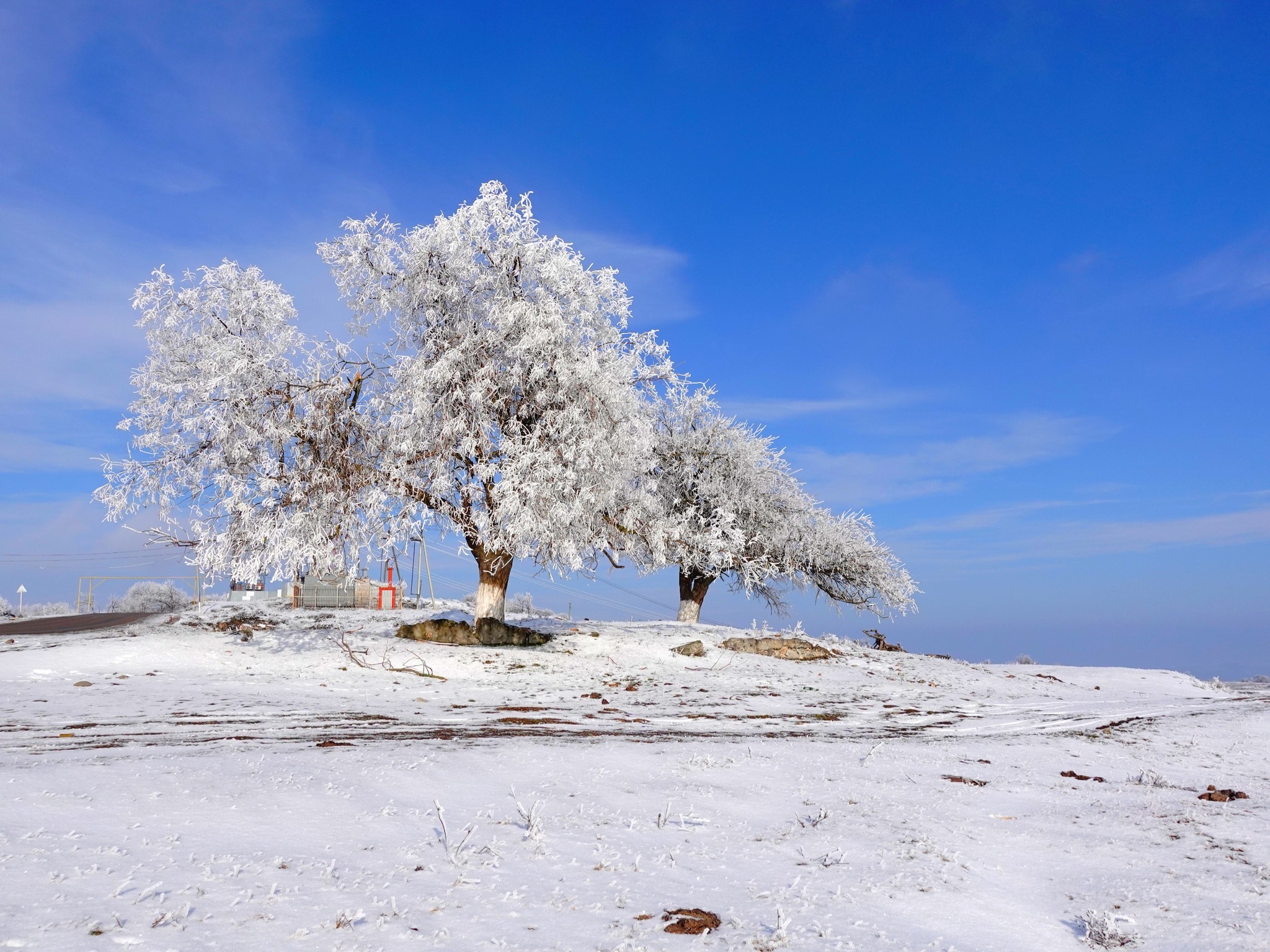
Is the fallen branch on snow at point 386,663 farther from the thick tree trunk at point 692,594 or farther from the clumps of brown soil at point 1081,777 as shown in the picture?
the thick tree trunk at point 692,594

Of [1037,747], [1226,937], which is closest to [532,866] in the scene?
[1226,937]

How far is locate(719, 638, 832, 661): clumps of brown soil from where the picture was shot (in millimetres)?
19594

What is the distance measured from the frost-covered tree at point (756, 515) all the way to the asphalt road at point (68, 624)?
15672 millimetres

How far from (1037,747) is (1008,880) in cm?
511

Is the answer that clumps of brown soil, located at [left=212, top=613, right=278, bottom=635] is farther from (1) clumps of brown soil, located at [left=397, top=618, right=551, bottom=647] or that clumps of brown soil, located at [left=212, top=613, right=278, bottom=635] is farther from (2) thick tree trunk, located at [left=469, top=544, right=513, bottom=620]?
(2) thick tree trunk, located at [left=469, top=544, right=513, bottom=620]

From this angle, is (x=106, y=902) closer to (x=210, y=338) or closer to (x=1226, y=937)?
(x=1226, y=937)

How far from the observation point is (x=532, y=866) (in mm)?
4066

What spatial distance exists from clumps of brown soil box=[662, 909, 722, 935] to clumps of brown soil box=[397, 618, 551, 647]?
1495cm

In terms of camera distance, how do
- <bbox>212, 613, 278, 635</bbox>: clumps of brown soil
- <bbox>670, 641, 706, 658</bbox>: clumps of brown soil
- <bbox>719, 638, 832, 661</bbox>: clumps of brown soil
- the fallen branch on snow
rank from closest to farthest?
the fallen branch on snow, <bbox>670, 641, 706, 658</bbox>: clumps of brown soil, <bbox>719, 638, 832, 661</bbox>: clumps of brown soil, <bbox>212, 613, 278, 635</bbox>: clumps of brown soil

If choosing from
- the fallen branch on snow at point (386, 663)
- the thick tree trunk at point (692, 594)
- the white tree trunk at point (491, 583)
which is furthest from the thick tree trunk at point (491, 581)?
the thick tree trunk at point (692, 594)

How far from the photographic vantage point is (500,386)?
1748cm

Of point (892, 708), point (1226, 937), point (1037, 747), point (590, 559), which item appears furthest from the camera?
point (590, 559)

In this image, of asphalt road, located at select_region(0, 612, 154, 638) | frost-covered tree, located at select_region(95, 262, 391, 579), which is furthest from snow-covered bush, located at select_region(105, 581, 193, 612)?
frost-covered tree, located at select_region(95, 262, 391, 579)

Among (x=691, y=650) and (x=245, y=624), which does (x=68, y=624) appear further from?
(x=691, y=650)
